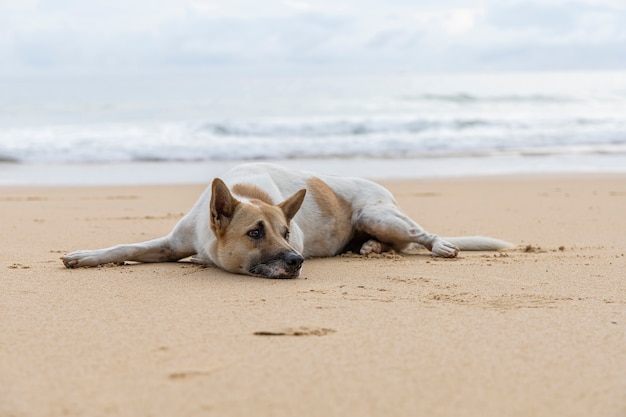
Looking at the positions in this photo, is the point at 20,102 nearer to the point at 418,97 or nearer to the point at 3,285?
the point at 418,97

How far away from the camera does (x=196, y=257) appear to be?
577 centimetres

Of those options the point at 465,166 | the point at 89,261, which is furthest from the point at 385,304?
the point at 465,166

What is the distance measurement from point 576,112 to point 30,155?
22.1m

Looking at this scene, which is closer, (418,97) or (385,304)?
(385,304)

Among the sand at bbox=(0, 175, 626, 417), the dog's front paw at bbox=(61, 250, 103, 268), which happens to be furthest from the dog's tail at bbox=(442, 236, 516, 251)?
the dog's front paw at bbox=(61, 250, 103, 268)

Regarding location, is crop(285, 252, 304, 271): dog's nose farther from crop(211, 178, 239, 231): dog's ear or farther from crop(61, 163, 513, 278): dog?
crop(211, 178, 239, 231): dog's ear

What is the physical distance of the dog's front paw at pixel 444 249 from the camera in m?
6.30

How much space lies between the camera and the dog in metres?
5.19

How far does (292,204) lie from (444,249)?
1475mm

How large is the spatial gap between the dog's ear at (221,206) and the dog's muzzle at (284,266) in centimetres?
41

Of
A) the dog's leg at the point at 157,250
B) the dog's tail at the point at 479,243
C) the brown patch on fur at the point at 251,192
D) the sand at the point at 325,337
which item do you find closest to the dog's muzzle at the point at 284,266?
the sand at the point at 325,337

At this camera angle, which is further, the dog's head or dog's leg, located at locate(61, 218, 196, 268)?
dog's leg, located at locate(61, 218, 196, 268)

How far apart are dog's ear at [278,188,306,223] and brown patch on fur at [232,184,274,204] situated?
0.32 meters

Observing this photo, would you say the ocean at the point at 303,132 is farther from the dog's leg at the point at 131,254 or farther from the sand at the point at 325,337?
the sand at the point at 325,337
